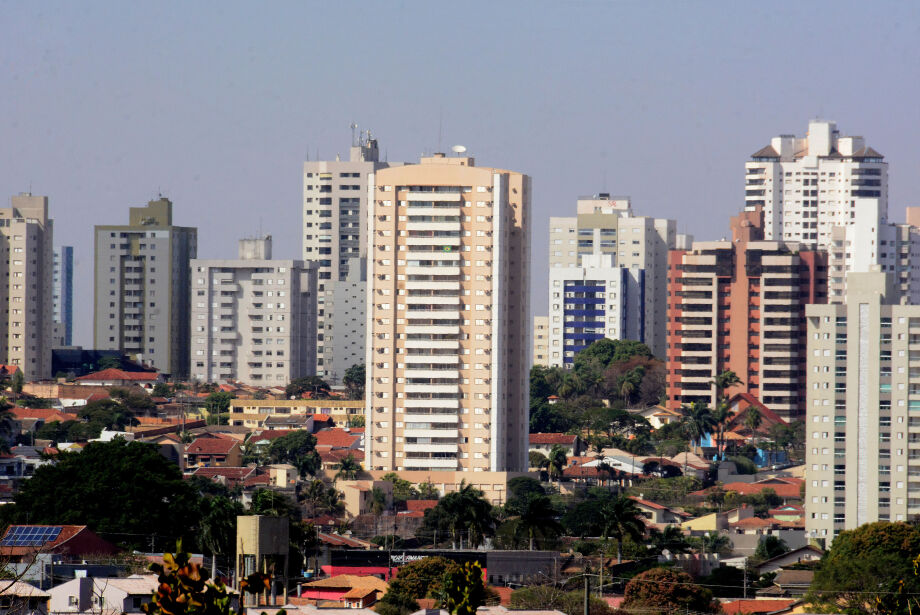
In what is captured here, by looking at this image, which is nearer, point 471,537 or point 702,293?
point 471,537

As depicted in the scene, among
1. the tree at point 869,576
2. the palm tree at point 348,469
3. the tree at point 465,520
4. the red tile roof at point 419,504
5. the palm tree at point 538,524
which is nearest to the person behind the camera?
the tree at point 869,576

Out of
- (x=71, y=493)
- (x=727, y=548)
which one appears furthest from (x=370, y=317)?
(x=71, y=493)

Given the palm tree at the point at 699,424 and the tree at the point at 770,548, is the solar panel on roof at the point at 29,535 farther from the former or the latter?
the palm tree at the point at 699,424

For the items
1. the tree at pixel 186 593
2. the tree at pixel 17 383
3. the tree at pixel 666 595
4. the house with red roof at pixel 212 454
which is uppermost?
the tree at pixel 186 593

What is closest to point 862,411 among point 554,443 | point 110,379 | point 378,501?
point 378,501

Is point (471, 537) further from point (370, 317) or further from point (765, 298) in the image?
point (765, 298)

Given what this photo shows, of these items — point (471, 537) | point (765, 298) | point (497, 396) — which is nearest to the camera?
point (471, 537)

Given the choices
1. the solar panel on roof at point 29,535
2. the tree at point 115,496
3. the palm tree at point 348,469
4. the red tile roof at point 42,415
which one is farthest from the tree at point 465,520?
the red tile roof at point 42,415
